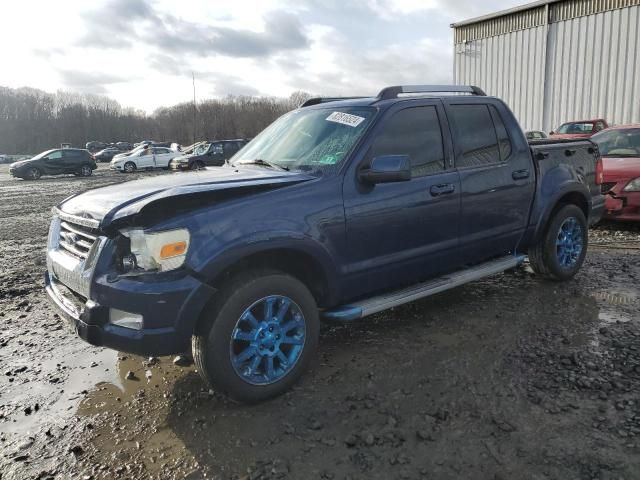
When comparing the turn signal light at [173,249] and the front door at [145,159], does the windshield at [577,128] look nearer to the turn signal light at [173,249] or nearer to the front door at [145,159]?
the turn signal light at [173,249]

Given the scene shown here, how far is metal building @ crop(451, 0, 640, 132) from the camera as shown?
20.2m

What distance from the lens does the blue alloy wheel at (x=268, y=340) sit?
3148mm

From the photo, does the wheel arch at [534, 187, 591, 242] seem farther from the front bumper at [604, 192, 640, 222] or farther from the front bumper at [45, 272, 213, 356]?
the front bumper at [45, 272, 213, 356]

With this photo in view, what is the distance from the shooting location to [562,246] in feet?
17.8

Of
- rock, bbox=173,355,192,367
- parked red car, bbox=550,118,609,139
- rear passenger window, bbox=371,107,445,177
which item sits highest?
parked red car, bbox=550,118,609,139

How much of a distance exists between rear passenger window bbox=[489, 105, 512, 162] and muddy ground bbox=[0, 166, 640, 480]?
1416 millimetres

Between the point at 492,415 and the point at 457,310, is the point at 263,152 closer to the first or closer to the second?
the point at 457,310

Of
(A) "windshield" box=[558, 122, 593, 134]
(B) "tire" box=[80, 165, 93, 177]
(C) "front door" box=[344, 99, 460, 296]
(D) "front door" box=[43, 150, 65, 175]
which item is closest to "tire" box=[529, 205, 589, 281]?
(C) "front door" box=[344, 99, 460, 296]

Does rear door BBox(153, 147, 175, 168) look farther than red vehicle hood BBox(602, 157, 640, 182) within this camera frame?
Yes

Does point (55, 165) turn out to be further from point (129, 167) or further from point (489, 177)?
point (489, 177)

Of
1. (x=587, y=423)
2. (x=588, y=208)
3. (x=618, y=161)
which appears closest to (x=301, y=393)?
(x=587, y=423)

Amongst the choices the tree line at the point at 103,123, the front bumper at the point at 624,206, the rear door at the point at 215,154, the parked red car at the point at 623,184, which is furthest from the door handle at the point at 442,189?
the tree line at the point at 103,123

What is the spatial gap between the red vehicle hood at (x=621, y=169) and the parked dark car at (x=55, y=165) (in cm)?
2668

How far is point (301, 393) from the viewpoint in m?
3.39
